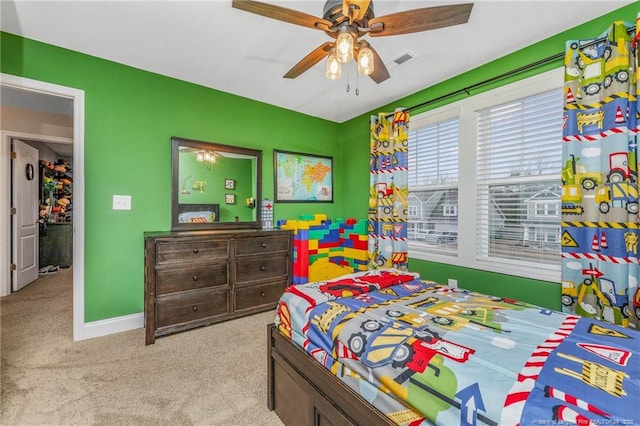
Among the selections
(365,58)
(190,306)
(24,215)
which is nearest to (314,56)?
(365,58)

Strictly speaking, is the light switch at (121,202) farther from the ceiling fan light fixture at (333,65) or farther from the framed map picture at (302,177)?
the ceiling fan light fixture at (333,65)

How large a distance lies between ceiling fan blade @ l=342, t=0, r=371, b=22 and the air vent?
1.16 meters

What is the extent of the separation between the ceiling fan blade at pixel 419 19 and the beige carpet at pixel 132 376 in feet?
7.67

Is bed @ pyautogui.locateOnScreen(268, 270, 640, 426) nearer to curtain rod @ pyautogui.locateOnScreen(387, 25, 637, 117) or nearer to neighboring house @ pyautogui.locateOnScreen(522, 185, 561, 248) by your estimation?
neighboring house @ pyautogui.locateOnScreen(522, 185, 561, 248)

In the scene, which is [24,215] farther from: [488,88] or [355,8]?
[488,88]

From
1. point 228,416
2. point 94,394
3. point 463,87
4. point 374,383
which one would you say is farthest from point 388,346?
point 463,87

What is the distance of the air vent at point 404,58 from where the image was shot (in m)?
2.48

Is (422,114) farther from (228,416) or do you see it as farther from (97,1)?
(228,416)

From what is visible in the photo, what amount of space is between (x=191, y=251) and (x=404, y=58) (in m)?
2.69

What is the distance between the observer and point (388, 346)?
107 cm

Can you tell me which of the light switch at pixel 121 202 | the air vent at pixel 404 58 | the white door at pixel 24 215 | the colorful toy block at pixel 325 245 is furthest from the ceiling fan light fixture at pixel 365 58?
the white door at pixel 24 215

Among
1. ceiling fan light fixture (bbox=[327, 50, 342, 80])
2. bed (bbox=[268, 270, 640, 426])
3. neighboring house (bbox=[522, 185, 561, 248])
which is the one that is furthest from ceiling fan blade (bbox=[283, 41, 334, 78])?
neighboring house (bbox=[522, 185, 561, 248])

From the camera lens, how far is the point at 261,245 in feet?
10.2

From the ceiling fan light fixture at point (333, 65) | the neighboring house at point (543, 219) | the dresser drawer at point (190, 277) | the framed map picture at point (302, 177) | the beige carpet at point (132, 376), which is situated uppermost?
the ceiling fan light fixture at point (333, 65)
